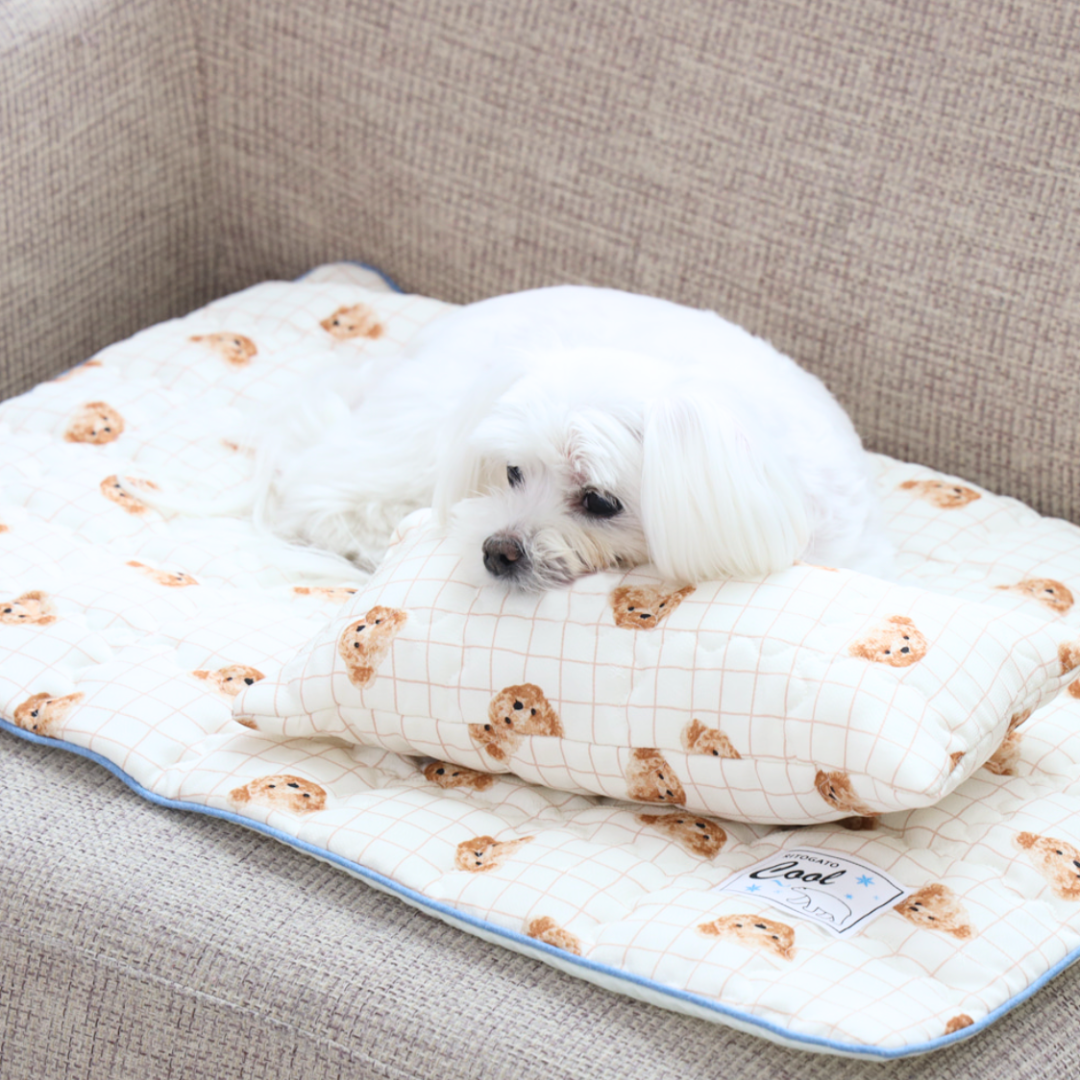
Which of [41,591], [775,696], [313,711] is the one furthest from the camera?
[41,591]

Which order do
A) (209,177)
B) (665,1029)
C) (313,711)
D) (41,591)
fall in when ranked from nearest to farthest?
(665,1029), (313,711), (41,591), (209,177)

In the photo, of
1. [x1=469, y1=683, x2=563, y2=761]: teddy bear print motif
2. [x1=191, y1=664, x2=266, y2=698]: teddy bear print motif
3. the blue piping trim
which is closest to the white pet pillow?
[x1=469, y1=683, x2=563, y2=761]: teddy bear print motif

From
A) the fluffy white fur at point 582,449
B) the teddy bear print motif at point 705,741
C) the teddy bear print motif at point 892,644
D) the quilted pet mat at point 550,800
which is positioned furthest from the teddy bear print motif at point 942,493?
the teddy bear print motif at point 705,741

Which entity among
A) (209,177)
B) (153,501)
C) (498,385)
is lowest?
(153,501)

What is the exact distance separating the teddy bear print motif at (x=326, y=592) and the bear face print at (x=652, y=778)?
495 millimetres

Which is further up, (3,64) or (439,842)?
(3,64)

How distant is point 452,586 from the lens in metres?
1.21

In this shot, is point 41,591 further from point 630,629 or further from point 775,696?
point 775,696

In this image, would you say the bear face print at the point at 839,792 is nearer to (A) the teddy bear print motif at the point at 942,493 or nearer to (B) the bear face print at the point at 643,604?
(B) the bear face print at the point at 643,604

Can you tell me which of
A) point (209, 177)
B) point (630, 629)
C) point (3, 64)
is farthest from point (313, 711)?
point (209, 177)

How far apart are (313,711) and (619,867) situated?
32 centimetres

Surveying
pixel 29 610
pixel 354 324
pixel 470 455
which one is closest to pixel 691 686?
pixel 470 455

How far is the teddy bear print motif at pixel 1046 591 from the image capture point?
147 centimetres

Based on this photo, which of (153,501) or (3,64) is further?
(3,64)
